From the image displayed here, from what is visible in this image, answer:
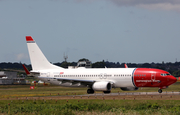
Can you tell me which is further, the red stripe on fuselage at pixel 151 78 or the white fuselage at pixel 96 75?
the white fuselage at pixel 96 75

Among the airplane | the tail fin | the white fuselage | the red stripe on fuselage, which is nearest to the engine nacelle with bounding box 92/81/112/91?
the airplane

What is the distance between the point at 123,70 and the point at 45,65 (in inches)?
613

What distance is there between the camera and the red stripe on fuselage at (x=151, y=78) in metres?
49.2

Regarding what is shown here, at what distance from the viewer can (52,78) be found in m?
55.1

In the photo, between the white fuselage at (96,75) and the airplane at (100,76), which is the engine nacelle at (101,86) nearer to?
the airplane at (100,76)

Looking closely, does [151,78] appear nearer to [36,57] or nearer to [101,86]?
[101,86]

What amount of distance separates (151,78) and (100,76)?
8.78 meters

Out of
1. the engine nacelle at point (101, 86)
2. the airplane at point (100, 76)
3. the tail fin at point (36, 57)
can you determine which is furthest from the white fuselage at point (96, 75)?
the engine nacelle at point (101, 86)

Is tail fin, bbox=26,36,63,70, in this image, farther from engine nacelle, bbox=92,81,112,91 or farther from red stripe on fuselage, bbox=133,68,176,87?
red stripe on fuselage, bbox=133,68,176,87

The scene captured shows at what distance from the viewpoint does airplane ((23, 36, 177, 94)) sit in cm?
4959

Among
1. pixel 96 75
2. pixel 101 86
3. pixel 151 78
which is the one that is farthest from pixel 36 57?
pixel 151 78

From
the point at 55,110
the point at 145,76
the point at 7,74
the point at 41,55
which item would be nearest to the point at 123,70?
the point at 145,76

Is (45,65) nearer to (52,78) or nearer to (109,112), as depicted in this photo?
(52,78)

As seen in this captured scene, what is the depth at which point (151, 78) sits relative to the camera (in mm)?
49438
